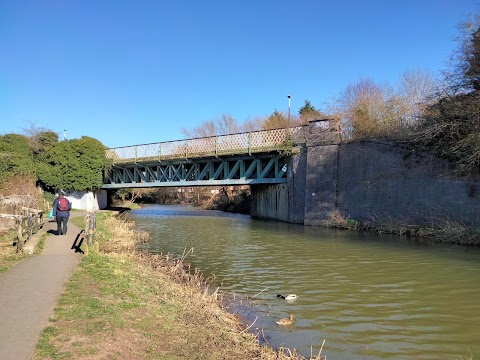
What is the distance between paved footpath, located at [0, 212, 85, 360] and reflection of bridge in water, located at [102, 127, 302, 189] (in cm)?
1894

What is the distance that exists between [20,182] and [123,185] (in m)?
12.9

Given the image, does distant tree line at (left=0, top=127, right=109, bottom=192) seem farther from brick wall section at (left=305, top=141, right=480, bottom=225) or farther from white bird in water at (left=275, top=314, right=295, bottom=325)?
white bird in water at (left=275, top=314, right=295, bottom=325)

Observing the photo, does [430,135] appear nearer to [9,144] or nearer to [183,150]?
[183,150]

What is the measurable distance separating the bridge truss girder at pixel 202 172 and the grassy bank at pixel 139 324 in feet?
69.1

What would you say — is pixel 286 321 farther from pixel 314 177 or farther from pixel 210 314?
pixel 314 177

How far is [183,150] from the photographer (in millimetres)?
33688

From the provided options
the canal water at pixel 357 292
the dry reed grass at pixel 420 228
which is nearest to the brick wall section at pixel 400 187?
the dry reed grass at pixel 420 228

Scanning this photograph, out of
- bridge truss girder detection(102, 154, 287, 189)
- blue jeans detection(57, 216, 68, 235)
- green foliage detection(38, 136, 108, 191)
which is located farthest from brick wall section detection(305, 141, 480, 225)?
green foliage detection(38, 136, 108, 191)

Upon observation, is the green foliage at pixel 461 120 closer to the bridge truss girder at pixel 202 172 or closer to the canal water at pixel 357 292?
the canal water at pixel 357 292

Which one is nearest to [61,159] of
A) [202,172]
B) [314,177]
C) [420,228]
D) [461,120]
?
[202,172]

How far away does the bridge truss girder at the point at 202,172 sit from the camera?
2928 centimetres

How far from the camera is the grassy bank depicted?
4.69 metres

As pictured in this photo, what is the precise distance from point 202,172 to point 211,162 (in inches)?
56.4

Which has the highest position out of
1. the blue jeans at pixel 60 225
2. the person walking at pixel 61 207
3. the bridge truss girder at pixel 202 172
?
the bridge truss girder at pixel 202 172
